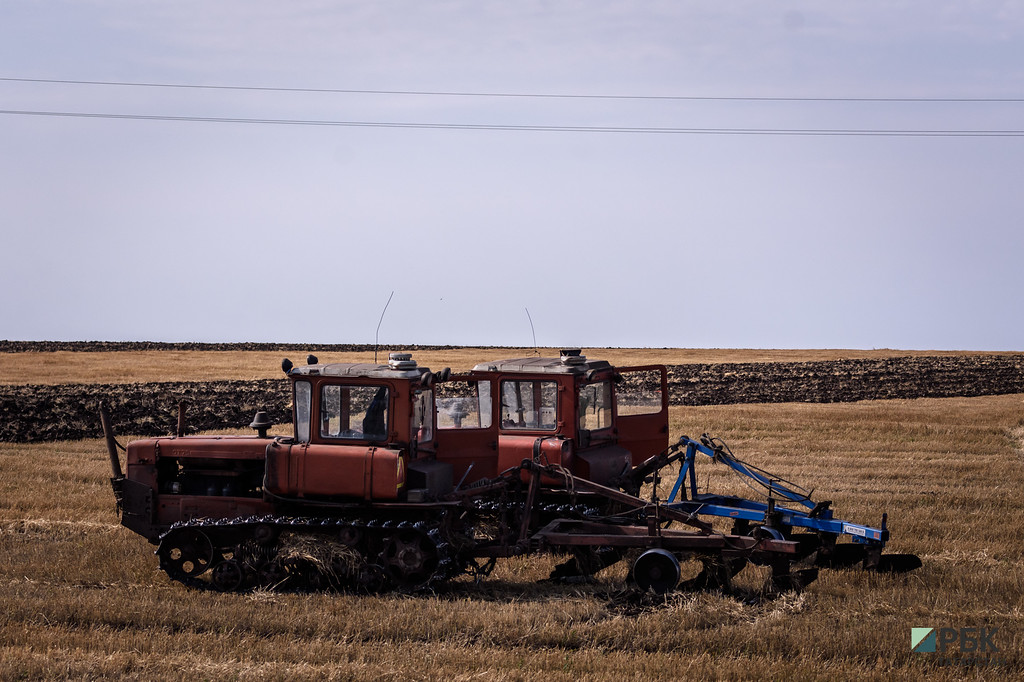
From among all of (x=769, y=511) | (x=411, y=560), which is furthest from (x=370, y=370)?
(x=769, y=511)

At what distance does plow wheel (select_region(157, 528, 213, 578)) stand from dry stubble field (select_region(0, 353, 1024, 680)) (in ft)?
0.87

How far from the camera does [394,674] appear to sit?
27.0 feet

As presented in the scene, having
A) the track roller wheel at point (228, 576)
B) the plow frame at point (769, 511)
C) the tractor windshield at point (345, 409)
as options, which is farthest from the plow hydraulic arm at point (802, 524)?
the track roller wheel at point (228, 576)

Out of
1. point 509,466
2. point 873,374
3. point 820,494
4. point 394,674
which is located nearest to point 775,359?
point 873,374

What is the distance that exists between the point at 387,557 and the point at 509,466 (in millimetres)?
2433

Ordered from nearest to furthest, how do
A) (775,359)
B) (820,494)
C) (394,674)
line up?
(394,674), (820,494), (775,359)

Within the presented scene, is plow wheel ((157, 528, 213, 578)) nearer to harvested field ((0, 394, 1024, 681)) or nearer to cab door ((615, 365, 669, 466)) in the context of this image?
harvested field ((0, 394, 1024, 681))

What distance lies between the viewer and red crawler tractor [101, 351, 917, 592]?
35.4 ft

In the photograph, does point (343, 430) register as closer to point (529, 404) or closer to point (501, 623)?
point (529, 404)

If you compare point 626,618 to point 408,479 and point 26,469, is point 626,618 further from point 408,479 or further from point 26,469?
point 26,469

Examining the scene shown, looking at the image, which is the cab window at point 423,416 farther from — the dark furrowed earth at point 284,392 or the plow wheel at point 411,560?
the dark furrowed earth at point 284,392

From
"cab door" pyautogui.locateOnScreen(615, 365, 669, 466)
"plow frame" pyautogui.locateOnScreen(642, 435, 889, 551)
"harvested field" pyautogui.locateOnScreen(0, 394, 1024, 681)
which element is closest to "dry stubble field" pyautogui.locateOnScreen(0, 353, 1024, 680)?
"harvested field" pyautogui.locateOnScreen(0, 394, 1024, 681)

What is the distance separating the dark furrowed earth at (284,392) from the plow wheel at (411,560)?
17.9 metres

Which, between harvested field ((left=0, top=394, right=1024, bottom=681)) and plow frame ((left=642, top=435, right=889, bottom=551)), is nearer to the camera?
harvested field ((left=0, top=394, right=1024, bottom=681))
